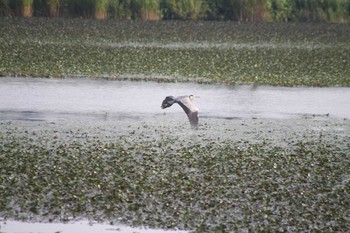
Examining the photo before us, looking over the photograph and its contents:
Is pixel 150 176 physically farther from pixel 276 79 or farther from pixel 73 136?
pixel 276 79

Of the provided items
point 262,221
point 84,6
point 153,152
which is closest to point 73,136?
point 153,152

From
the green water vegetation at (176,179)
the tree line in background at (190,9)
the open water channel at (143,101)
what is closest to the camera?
the green water vegetation at (176,179)

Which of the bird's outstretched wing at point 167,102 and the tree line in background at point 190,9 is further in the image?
the tree line in background at point 190,9

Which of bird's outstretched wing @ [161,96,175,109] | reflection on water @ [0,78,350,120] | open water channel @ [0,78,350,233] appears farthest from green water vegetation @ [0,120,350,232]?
reflection on water @ [0,78,350,120]

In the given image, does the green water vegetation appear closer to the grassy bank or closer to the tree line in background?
the grassy bank

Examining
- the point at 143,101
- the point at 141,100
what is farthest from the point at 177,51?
the point at 143,101

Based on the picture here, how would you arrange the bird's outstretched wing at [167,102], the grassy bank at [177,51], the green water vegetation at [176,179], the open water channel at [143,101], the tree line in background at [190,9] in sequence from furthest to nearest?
the tree line in background at [190,9] < the grassy bank at [177,51] < the open water channel at [143,101] < the bird's outstretched wing at [167,102] < the green water vegetation at [176,179]

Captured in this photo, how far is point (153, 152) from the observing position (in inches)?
601

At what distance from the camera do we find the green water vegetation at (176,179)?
452 inches

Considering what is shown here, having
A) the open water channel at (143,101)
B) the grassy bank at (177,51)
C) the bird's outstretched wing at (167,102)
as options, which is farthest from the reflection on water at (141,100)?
the bird's outstretched wing at (167,102)

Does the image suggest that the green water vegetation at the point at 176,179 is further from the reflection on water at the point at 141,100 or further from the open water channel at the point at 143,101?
the reflection on water at the point at 141,100

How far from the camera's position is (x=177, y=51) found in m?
32.2

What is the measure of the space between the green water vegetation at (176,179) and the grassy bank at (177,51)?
9.35 metres

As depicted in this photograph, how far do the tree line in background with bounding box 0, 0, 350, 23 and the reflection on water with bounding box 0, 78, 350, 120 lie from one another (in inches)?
779
